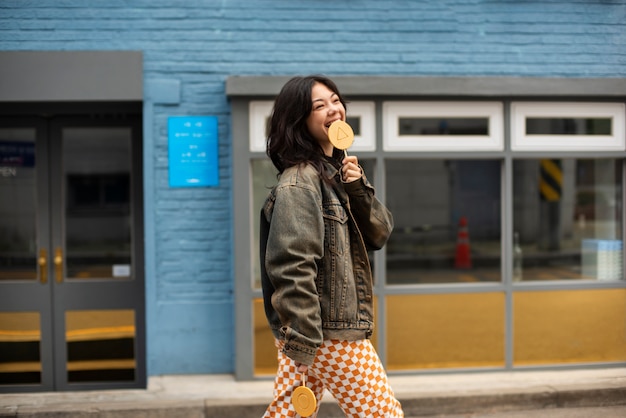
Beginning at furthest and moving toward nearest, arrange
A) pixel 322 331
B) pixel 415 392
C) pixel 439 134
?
pixel 439 134, pixel 415 392, pixel 322 331

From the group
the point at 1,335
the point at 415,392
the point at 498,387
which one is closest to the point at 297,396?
the point at 415,392

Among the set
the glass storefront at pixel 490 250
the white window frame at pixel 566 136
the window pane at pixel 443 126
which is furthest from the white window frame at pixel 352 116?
the white window frame at pixel 566 136

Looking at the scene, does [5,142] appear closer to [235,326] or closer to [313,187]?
[235,326]

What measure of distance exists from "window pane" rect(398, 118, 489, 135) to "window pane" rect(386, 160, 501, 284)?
0.32 metres

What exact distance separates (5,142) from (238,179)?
2.06 meters

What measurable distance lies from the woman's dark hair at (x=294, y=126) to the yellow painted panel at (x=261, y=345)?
124 inches

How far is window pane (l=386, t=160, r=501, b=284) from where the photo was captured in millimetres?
6363

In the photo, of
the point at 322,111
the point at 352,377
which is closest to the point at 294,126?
the point at 322,111

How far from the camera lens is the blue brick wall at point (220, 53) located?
230 inches

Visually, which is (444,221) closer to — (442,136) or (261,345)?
(442,136)

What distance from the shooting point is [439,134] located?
602 cm

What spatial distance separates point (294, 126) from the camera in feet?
9.61

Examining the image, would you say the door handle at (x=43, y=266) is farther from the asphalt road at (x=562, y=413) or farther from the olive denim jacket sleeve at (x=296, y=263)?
the olive denim jacket sleeve at (x=296, y=263)

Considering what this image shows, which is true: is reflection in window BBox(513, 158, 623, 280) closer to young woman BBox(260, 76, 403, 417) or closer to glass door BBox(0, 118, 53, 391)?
young woman BBox(260, 76, 403, 417)
